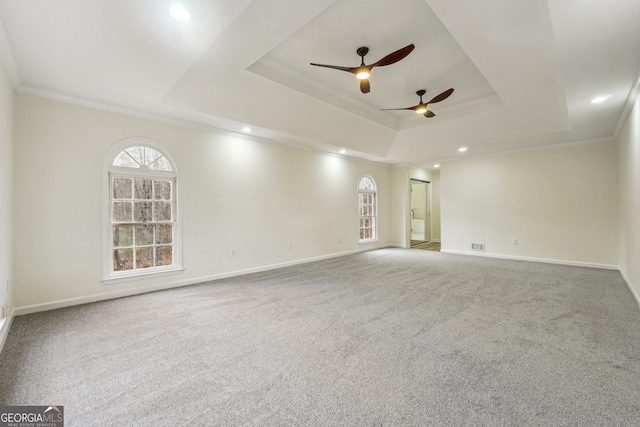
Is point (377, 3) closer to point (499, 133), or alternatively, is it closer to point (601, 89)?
point (601, 89)

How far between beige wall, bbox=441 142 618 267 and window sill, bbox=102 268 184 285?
644 centimetres

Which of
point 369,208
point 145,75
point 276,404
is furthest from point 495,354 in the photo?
point 369,208

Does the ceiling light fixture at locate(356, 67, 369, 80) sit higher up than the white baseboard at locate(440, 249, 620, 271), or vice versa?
the ceiling light fixture at locate(356, 67, 369, 80)

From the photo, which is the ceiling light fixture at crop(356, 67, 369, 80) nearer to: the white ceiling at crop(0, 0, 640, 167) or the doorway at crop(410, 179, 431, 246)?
the white ceiling at crop(0, 0, 640, 167)

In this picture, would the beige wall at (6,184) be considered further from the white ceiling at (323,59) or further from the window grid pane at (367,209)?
the window grid pane at (367,209)

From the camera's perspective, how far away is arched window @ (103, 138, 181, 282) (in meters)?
3.64

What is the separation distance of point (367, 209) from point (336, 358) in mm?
5907

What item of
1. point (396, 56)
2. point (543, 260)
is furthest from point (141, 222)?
point (543, 260)

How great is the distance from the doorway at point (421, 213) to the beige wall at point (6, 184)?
8.69m

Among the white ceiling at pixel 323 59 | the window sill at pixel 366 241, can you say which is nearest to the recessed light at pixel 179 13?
the white ceiling at pixel 323 59

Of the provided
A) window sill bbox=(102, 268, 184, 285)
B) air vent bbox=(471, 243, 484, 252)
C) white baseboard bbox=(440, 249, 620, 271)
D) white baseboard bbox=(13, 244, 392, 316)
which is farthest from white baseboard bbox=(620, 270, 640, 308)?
window sill bbox=(102, 268, 184, 285)

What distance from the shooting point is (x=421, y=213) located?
32.4ft

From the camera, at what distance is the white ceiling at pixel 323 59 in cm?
205

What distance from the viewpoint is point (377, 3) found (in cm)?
239
